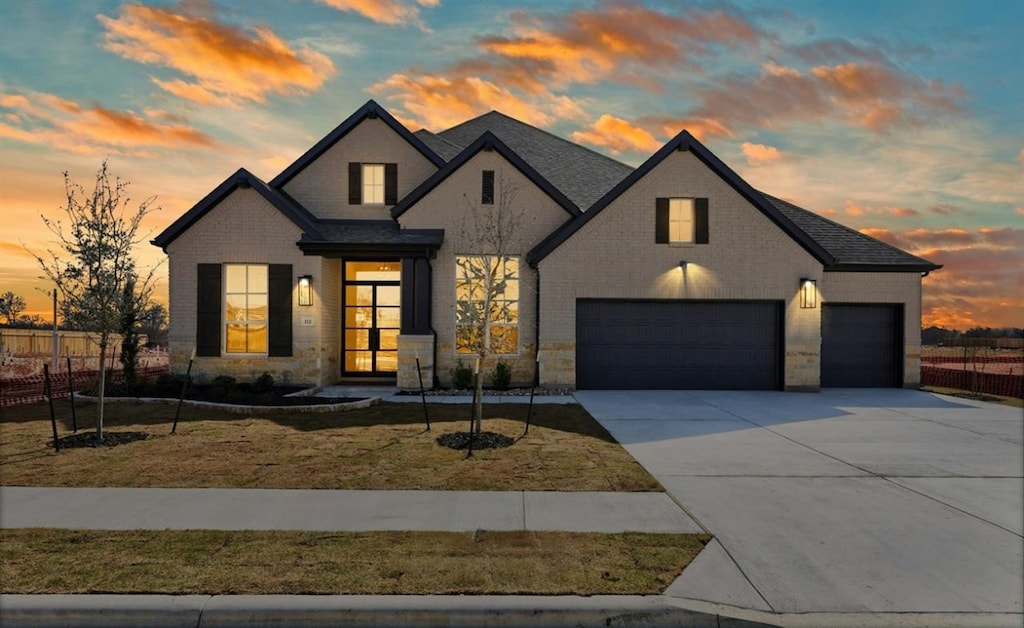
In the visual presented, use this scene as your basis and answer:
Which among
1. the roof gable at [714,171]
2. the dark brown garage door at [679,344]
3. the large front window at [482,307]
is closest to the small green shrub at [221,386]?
the large front window at [482,307]

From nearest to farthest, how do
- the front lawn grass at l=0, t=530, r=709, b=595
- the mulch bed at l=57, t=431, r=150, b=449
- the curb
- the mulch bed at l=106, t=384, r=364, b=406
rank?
the curb, the front lawn grass at l=0, t=530, r=709, b=595, the mulch bed at l=57, t=431, r=150, b=449, the mulch bed at l=106, t=384, r=364, b=406

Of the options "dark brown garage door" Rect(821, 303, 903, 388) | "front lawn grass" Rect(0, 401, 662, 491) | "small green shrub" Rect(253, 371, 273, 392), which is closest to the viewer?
"front lawn grass" Rect(0, 401, 662, 491)

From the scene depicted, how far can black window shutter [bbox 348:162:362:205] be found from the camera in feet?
59.5

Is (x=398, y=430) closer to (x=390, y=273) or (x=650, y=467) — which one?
(x=650, y=467)

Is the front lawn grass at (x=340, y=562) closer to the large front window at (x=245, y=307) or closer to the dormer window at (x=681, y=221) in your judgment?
the large front window at (x=245, y=307)

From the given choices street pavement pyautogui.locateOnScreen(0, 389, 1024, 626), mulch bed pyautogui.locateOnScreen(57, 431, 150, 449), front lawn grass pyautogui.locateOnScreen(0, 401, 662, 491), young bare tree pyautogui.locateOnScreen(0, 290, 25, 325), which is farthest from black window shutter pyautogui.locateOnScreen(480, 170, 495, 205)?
young bare tree pyautogui.locateOnScreen(0, 290, 25, 325)

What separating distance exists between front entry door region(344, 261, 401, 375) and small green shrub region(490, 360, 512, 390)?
3.63 m

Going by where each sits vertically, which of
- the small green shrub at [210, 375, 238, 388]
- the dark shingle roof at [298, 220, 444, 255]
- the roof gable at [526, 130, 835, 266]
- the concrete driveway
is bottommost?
the concrete driveway

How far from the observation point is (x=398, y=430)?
1007 cm

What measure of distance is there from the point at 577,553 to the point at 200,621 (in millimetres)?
2792

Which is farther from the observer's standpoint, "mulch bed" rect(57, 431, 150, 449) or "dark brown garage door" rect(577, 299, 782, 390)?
"dark brown garage door" rect(577, 299, 782, 390)

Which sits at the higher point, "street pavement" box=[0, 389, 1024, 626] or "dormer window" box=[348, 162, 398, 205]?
"dormer window" box=[348, 162, 398, 205]

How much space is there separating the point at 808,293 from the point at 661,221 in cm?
467

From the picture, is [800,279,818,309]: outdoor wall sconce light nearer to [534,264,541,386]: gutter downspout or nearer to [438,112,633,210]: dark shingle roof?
[438,112,633,210]: dark shingle roof
